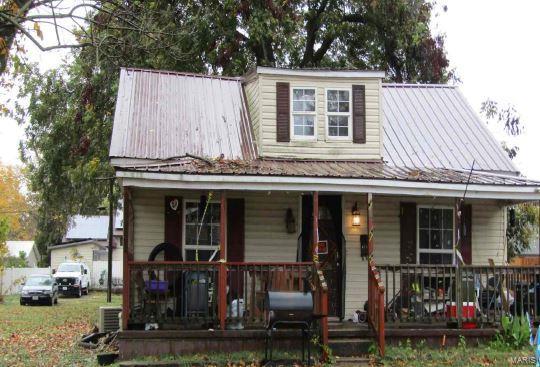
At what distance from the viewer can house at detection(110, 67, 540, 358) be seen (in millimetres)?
12117

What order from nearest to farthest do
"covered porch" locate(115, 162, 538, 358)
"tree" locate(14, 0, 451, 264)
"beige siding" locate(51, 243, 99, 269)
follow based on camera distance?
1. "covered porch" locate(115, 162, 538, 358)
2. "tree" locate(14, 0, 451, 264)
3. "beige siding" locate(51, 243, 99, 269)

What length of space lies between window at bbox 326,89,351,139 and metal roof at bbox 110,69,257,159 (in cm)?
181

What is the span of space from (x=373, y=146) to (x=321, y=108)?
4.74 feet

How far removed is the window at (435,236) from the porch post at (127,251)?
6304mm

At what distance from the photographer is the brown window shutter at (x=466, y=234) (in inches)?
595

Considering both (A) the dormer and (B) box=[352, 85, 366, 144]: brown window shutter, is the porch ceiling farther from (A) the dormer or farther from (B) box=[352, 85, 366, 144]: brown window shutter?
(B) box=[352, 85, 366, 144]: brown window shutter

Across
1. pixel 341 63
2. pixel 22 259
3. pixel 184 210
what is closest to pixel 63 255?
pixel 22 259

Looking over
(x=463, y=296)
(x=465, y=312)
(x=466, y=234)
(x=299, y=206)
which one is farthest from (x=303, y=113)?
(x=465, y=312)

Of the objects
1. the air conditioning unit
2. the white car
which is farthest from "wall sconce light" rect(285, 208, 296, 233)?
the white car

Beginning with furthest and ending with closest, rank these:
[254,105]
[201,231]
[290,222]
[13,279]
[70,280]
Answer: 1. [13,279]
2. [70,280]
3. [254,105]
4. [290,222]
5. [201,231]

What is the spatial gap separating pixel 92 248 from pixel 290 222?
3638 cm

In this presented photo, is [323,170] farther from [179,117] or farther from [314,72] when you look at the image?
[179,117]

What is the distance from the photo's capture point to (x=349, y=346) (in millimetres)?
12164

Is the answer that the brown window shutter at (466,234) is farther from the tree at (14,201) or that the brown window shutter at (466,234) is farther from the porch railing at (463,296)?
the tree at (14,201)
